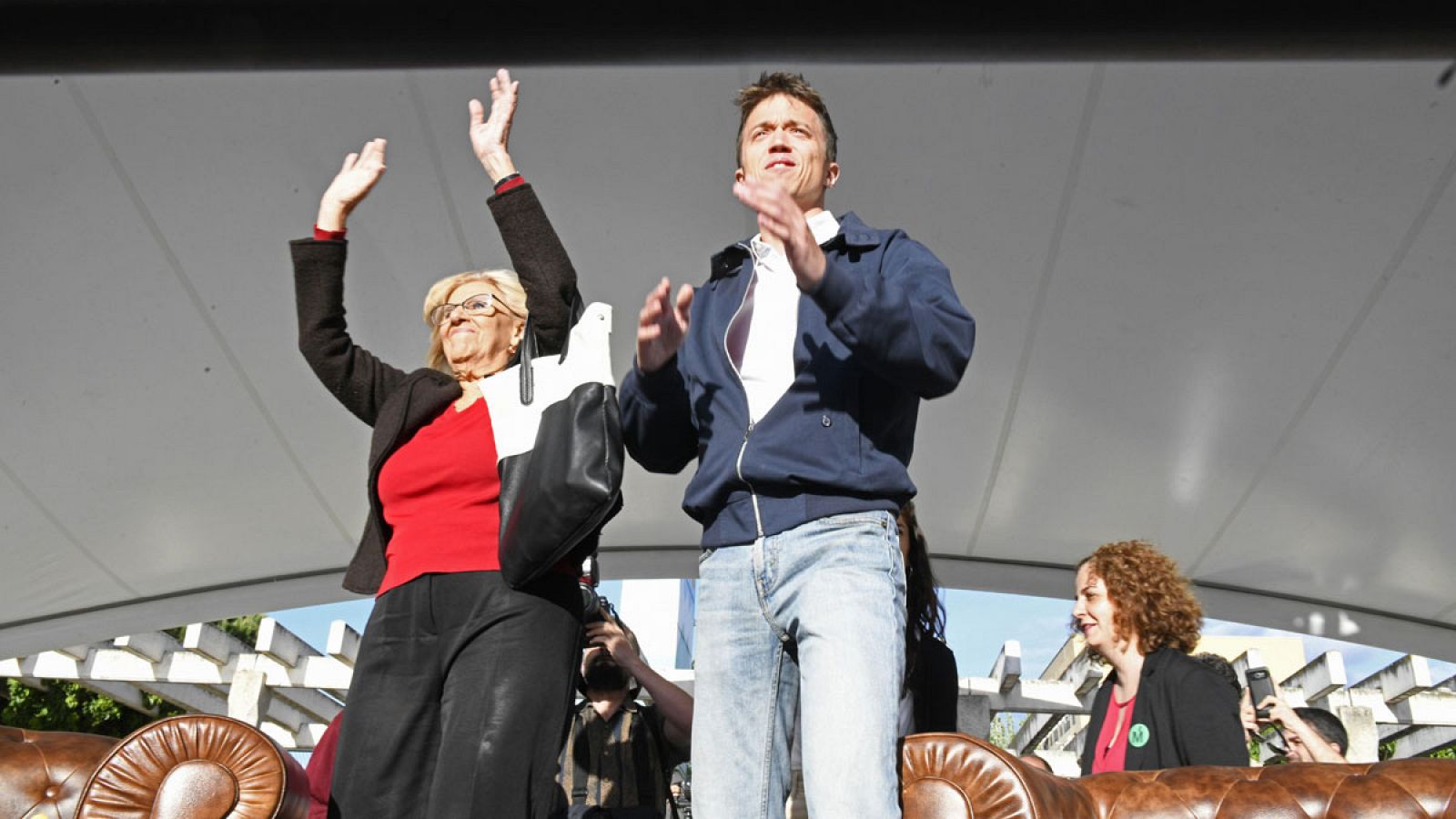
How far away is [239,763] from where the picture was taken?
1935mm

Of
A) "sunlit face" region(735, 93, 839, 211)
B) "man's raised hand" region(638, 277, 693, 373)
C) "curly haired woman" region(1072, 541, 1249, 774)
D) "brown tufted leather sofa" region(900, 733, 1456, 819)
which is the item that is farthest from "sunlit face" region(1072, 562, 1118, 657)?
"man's raised hand" region(638, 277, 693, 373)

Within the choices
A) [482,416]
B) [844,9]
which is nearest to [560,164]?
[482,416]

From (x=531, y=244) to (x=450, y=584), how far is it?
616 millimetres

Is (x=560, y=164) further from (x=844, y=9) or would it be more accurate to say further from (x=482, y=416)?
(x=844, y=9)

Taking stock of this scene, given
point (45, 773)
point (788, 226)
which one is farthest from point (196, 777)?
point (788, 226)

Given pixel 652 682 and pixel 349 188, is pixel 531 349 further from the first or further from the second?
pixel 652 682

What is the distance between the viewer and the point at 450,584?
1848 mm

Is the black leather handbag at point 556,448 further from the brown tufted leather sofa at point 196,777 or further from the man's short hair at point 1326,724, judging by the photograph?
the man's short hair at point 1326,724

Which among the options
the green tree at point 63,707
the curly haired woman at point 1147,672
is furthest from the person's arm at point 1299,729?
the green tree at point 63,707

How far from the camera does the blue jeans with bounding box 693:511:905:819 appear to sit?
144cm

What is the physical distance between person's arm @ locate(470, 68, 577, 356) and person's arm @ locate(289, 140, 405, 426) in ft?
0.98

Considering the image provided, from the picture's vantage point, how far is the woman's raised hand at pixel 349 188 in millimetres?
2264

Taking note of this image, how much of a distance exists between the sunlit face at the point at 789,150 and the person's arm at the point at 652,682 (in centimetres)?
132

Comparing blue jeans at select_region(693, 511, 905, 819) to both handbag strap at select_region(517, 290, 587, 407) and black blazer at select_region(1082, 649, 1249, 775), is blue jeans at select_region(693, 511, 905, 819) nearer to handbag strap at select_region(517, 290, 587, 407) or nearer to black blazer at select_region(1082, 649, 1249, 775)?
handbag strap at select_region(517, 290, 587, 407)
